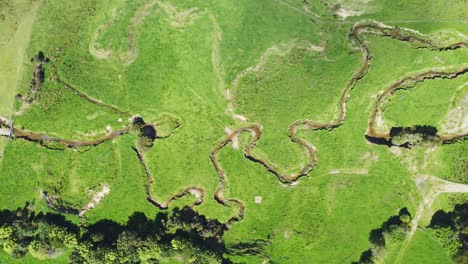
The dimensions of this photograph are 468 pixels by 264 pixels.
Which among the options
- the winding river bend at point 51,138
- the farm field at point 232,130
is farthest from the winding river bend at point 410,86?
the winding river bend at point 51,138

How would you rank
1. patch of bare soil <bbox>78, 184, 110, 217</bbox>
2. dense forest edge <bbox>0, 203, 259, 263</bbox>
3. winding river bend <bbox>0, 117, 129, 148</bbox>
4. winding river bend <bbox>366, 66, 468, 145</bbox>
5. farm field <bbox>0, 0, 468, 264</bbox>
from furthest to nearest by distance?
1. patch of bare soil <bbox>78, 184, 110, 217</bbox>
2. winding river bend <bbox>0, 117, 129, 148</bbox>
3. winding river bend <bbox>366, 66, 468, 145</bbox>
4. farm field <bbox>0, 0, 468, 264</bbox>
5. dense forest edge <bbox>0, 203, 259, 263</bbox>

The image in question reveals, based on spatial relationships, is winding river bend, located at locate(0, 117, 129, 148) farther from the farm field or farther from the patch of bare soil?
the patch of bare soil

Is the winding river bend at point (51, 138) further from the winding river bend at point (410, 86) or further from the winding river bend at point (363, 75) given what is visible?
the winding river bend at point (410, 86)

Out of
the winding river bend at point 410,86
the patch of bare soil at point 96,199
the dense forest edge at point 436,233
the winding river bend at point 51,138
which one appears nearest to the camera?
the dense forest edge at point 436,233

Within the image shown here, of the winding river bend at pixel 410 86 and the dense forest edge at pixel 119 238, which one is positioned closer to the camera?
the dense forest edge at pixel 119 238

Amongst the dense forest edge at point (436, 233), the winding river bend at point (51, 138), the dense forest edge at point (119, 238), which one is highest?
the dense forest edge at point (436, 233)

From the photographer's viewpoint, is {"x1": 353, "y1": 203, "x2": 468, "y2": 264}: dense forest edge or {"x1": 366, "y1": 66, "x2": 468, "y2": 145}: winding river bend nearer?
{"x1": 353, "y1": 203, "x2": 468, "y2": 264}: dense forest edge

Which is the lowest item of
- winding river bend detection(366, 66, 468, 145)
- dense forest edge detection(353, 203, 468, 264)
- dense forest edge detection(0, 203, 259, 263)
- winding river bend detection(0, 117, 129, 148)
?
dense forest edge detection(0, 203, 259, 263)

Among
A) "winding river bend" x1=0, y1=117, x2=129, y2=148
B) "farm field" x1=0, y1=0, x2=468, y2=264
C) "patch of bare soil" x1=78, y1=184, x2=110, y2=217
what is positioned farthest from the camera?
"patch of bare soil" x1=78, y1=184, x2=110, y2=217

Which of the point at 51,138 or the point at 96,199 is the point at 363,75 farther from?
the point at 51,138

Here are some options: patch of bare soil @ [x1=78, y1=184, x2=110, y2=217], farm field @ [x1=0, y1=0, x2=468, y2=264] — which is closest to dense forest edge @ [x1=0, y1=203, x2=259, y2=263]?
farm field @ [x1=0, y1=0, x2=468, y2=264]

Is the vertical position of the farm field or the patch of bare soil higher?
the farm field
